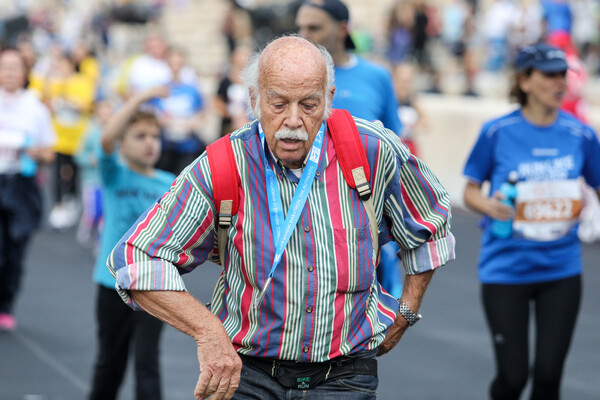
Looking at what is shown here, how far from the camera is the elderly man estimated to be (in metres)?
2.99

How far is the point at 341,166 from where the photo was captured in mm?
3133

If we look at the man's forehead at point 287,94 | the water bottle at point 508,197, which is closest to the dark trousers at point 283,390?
the man's forehead at point 287,94

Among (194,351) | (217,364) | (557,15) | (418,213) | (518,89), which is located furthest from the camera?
(557,15)

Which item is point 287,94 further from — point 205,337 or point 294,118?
point 205,337

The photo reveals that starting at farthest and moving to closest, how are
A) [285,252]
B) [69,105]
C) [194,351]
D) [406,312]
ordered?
[69,105] → [194,351] → [406,312] → [285,252]

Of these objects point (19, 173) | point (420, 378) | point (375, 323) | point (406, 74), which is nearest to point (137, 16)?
point (406, 74)

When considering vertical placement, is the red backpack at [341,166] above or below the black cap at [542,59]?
below

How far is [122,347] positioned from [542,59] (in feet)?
8.75

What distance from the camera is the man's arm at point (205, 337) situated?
2965 millimetres

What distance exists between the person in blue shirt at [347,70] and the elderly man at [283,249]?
2.12 m

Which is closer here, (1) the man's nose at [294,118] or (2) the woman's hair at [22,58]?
(1) the man's nose at [294,118]

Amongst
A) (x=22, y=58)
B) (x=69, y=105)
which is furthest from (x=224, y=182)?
(x=69, y=105)

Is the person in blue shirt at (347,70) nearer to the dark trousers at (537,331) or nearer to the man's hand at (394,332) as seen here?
the dark trousers at (537,331)

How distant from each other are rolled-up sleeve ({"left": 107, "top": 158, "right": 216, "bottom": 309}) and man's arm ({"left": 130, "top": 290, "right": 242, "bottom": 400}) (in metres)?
0.04
